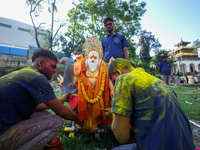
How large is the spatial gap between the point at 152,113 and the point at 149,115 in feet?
0.10

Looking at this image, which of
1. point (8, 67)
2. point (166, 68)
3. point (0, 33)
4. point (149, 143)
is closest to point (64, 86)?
point (149, 143)

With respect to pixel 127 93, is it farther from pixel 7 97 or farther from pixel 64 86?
pixel 64 86

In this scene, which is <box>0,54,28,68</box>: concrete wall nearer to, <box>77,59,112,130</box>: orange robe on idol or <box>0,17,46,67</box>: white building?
<box>0,17,46,67</box>: white building

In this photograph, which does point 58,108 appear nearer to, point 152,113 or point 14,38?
point 152,113

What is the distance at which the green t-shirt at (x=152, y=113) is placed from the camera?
97 centimetres

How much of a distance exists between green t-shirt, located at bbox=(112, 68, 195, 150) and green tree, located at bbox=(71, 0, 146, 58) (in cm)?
1485

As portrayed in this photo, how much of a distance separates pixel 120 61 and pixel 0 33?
2829 cm

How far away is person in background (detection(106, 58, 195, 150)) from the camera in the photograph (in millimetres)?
971

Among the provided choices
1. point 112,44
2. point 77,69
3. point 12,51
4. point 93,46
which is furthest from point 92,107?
point 12,51

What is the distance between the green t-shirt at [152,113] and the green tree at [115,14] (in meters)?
14.9

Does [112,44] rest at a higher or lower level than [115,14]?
lower

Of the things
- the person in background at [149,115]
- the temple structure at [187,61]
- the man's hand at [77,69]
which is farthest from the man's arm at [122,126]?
the temple structure at [187,61]

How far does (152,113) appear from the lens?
1025 mm

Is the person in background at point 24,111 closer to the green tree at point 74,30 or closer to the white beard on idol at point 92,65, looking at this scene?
the white beard on idol at point 92,65
